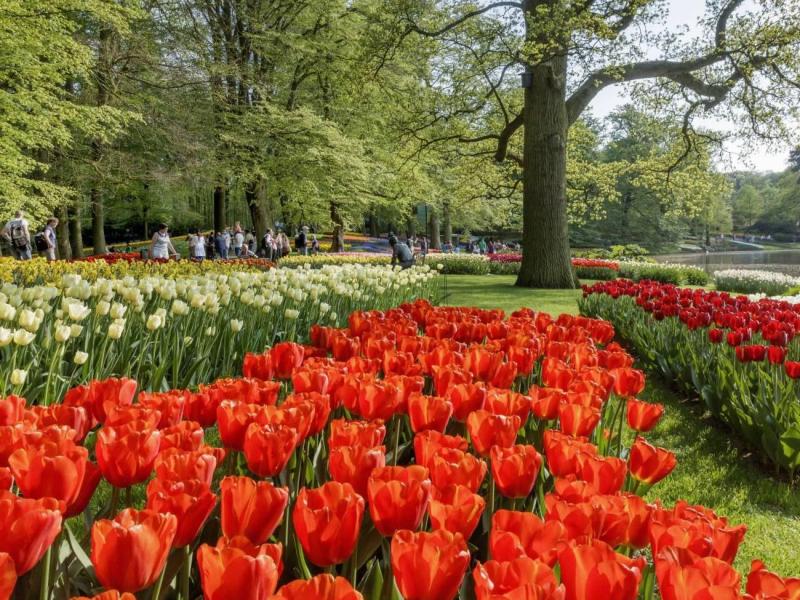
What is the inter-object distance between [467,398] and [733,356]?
3.13 metres

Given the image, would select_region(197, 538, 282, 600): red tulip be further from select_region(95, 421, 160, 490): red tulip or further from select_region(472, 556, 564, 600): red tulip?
select_region(95, 421, 160, 490): red tulip

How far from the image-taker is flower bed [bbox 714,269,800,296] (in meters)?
16.0

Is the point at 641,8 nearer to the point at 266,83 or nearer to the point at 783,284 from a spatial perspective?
the point at 783,284

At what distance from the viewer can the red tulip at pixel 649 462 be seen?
5.14ft

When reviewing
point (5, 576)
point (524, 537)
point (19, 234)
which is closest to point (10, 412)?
point (5, 576)

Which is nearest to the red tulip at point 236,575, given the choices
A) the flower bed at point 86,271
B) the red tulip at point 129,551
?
the red tulip at point 129,551

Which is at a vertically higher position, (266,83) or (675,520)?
(266,83)

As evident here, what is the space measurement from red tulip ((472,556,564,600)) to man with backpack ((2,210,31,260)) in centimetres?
1522

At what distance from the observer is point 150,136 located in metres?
22.9

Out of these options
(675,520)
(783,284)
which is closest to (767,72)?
(783,284)

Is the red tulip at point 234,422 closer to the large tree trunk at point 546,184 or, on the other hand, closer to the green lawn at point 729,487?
the green lawn at point 729,487

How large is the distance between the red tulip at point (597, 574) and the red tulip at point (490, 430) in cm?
66

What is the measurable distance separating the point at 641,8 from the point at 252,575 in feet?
44.7

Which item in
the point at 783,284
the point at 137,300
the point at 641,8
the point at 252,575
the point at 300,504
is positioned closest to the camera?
the point at 252,575
